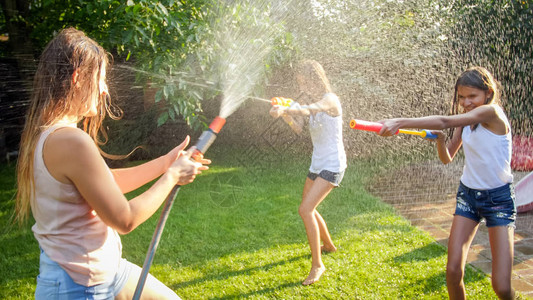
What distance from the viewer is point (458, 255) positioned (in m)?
2.35

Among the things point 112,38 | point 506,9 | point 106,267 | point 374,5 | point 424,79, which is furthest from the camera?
point 424,79

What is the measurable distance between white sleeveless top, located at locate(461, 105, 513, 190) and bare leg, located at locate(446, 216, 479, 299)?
241 mm

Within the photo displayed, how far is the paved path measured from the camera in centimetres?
351

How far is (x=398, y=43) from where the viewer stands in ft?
25.0

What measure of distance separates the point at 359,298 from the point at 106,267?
6.75ft

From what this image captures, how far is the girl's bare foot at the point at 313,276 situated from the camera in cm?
322

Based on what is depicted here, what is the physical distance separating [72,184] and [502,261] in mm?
2212

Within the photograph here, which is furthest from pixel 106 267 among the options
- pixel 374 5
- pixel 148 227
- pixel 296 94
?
pixel 374 5

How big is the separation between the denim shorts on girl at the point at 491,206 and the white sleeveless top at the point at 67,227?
2.08 m

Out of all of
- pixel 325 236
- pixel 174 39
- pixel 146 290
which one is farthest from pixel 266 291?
pixel 174 39

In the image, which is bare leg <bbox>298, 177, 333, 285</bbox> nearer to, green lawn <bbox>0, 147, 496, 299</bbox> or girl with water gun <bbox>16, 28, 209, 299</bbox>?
green lawn <bbox>0, 147, 496, 299</bbox>

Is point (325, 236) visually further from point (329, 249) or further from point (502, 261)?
point (502, 261)

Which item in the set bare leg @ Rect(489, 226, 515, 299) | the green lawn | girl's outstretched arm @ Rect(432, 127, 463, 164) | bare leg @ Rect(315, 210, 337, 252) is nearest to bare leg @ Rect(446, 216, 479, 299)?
bare leg @ Rect(489, 226, 515, 299)

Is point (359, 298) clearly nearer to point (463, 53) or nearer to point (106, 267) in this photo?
point (106, 267)
